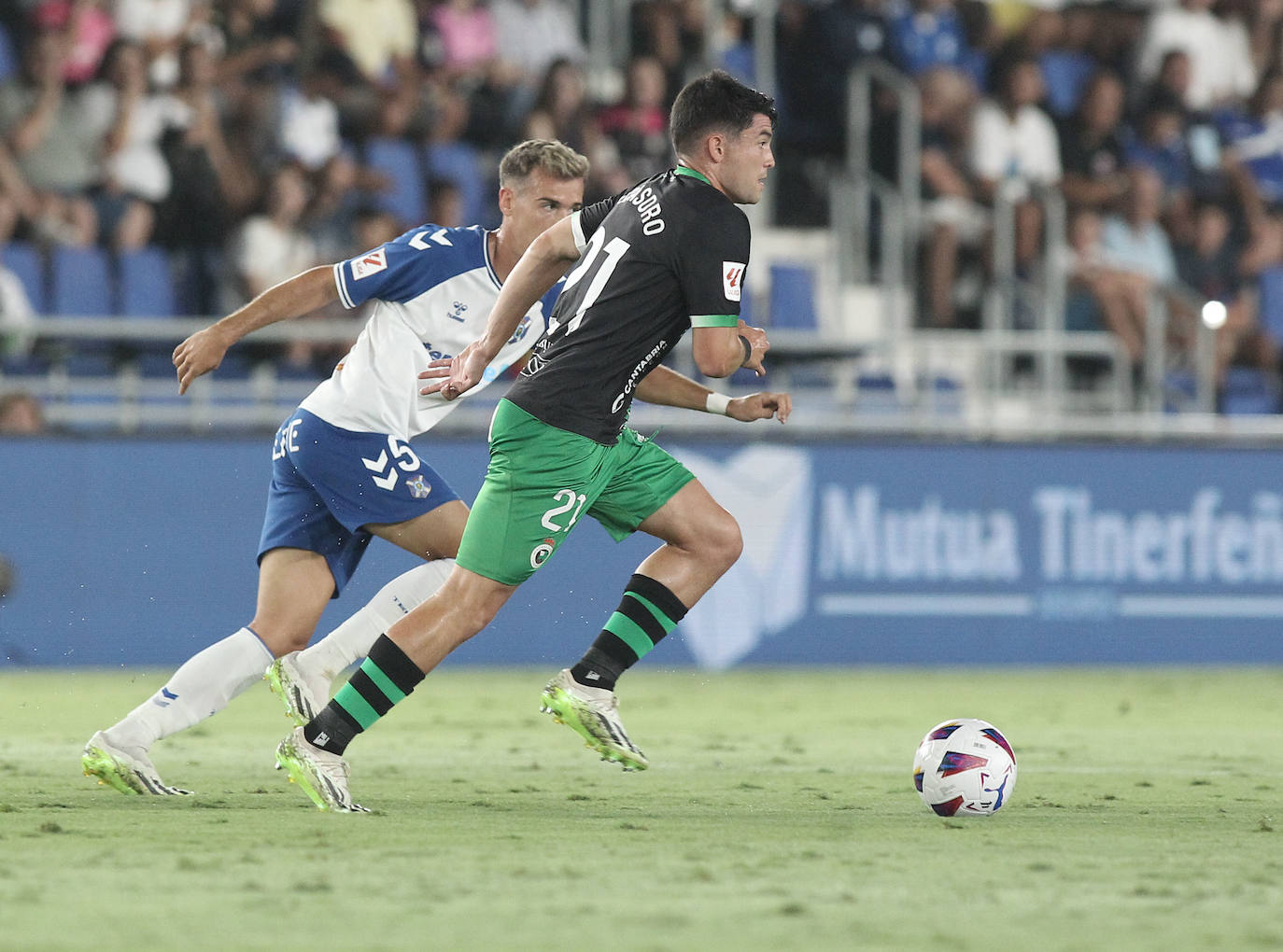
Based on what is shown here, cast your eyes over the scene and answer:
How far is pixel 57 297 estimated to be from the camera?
13.9 meters

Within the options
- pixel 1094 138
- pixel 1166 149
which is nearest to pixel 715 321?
pixel 1094 138

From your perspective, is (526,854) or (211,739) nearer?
(526,854)

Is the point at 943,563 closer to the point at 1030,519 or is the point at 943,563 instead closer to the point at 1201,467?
the point at 1030,519

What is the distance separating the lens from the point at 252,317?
6.77 m

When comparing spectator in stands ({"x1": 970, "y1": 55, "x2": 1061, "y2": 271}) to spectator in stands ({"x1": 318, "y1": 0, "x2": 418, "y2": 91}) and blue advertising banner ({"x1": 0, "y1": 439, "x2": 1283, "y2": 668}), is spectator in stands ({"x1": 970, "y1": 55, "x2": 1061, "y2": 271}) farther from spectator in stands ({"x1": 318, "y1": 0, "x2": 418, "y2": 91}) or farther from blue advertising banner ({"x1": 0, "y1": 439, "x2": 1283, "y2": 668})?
spectator in stands ({"x1": 318, "y1": 0, "x2": 418, "y2": 91})

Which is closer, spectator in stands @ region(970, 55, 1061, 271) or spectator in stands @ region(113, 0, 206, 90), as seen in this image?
spectator in stands @ region(113, 0, 206, 90)

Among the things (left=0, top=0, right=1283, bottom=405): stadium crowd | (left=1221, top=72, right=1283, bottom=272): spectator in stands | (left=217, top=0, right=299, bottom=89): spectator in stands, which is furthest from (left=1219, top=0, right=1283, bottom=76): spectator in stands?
(left=217, top=0, right=299, bottom=89): spectator in stands

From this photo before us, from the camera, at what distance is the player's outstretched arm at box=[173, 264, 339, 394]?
666 centimetres

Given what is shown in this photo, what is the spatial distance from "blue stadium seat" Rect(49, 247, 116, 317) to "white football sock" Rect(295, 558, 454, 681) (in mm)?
7438

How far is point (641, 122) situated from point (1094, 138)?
477cm

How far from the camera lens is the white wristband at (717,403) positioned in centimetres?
669

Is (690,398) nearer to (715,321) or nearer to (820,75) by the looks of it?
(715,321)

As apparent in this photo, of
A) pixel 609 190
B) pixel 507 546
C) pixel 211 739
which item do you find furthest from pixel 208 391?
pixel 507 546

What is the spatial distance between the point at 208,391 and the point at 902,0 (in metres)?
8.50
